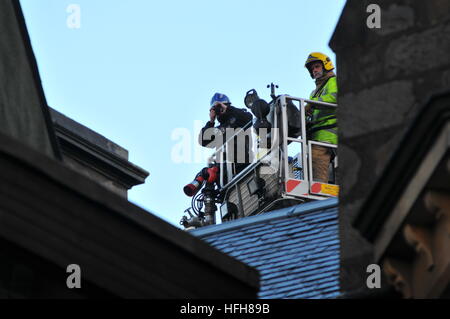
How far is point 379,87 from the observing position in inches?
424

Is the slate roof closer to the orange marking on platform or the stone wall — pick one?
the stone wall

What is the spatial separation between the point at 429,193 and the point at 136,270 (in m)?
1.93

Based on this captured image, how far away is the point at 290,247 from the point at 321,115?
358 inches

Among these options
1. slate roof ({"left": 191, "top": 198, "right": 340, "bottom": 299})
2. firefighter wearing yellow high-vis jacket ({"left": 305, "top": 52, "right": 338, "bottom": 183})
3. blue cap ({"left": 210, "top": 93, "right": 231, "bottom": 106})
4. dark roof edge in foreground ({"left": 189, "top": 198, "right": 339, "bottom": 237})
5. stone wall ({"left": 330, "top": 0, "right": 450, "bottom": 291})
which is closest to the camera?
stone wall ({"left": 330, "top": 0, "right": 450, "bottom": 291})

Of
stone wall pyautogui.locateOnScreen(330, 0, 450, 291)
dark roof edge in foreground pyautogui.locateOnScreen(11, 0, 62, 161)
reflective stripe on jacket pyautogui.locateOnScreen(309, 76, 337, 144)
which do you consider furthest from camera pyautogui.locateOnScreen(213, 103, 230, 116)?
stone wall pyautogui.locateOnScreen(330, 0, 450, 291)

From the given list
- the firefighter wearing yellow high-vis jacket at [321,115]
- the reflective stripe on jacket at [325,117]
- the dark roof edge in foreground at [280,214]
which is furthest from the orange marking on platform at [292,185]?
the dark roof edge in foreground at [280,214]

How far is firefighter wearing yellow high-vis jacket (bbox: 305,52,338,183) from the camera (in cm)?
2278

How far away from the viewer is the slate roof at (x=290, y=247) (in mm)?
12812

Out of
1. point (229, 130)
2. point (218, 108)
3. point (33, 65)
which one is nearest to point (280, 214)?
point (33, 65)

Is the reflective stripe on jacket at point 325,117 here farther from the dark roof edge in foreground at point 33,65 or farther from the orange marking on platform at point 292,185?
the dark roof edge in foreground at point 33,65

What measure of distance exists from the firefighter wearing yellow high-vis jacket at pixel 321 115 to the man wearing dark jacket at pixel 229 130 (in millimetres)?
1928

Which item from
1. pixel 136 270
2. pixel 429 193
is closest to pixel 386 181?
pixel 429 193

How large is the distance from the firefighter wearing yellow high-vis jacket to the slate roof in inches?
247

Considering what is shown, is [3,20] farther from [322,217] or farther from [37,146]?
[322,217]
